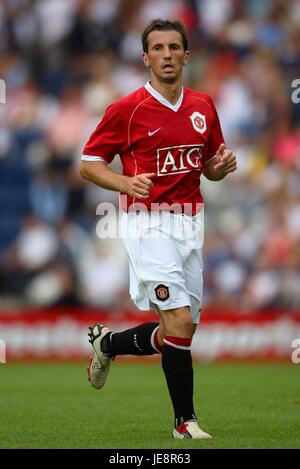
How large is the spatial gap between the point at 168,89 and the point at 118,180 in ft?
2.38

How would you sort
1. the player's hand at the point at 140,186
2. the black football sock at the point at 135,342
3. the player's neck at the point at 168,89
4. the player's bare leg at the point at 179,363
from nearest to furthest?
the player's hand at the point at 140,186 < the player's bare leg at the point at 179,363 < the player's neck at the point at 168,89 < the black football sock at the point at 135,342

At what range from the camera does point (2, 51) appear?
1812 cm

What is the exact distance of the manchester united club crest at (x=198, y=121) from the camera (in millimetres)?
7487

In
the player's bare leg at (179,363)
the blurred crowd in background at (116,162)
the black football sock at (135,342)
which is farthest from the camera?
the blurred crowd in background at (116,162)

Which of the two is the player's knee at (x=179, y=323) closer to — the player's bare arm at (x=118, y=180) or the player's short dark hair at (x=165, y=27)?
the player's bare arm at (x=118, y=180)

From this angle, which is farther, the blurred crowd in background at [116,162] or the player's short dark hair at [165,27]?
the blurred crowd in background at [116,162]

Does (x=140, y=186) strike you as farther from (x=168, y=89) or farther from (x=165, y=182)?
(x=168, y=89)

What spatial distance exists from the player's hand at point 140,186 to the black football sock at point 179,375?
938mm

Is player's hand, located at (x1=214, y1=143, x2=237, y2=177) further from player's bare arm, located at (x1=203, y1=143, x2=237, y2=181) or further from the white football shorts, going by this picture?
the white football shorts

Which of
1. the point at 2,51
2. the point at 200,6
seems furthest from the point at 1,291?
the point at 200,6

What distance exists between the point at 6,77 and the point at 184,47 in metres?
10.4

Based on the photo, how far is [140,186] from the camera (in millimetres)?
6930

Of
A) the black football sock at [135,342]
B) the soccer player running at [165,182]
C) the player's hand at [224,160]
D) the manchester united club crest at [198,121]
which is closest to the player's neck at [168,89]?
the soccer player running at [165,182]

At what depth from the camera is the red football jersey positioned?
7324 mm
